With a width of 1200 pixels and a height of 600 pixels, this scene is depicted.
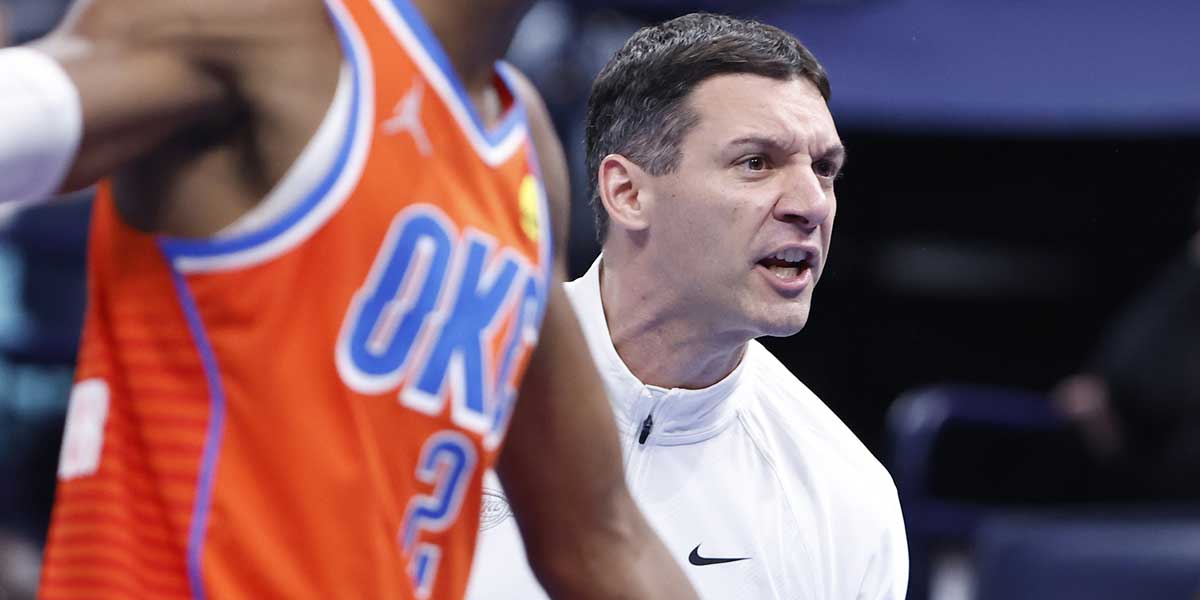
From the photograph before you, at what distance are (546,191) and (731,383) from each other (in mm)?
1011

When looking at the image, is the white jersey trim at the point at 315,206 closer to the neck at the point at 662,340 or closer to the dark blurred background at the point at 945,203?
the neck at the point at 662,340

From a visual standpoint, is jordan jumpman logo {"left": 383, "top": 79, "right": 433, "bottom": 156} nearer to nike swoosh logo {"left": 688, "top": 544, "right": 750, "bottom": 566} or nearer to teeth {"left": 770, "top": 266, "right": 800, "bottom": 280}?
teeth {"left": 770, "top": 266, "right": 800, "bottom": 280}

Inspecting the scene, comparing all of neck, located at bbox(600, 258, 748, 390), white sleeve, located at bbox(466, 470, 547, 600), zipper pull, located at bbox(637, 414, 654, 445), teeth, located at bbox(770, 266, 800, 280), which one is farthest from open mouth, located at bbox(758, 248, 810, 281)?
white sleeve, located at bbox(466, 470, 547, 600)

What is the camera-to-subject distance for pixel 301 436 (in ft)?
4.39

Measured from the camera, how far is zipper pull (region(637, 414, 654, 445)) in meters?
2.56

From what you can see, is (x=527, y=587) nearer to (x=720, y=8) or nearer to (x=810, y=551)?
(x=810, y=551)

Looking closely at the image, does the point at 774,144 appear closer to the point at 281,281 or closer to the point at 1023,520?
the point at 281,281

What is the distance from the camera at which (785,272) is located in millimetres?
2441

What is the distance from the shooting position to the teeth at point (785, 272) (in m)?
2.43

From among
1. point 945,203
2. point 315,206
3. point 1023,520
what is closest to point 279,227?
point 315,206

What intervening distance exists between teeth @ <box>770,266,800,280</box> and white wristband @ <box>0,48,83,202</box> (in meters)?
1.40

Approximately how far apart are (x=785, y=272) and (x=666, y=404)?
288mm

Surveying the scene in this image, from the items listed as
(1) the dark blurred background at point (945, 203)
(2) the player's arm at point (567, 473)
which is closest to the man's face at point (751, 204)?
(2) the player's arm at point (567, 473)

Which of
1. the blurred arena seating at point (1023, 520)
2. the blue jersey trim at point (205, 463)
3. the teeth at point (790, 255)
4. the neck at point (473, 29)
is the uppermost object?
the neck at point (473, 29)
